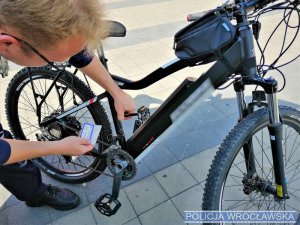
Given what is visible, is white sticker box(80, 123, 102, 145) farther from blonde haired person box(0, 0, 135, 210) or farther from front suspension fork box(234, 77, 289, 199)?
front suspension fork box(234, 77, 289, 199)

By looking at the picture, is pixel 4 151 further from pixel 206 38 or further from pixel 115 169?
pixel 206 38

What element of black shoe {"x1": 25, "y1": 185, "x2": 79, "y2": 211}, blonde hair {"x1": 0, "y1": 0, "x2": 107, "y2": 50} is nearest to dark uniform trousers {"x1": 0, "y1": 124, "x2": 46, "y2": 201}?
black shoe {"x1": 25, "y1": 185, "x2": 79, "y2": 211}

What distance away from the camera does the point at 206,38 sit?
1.21 metres

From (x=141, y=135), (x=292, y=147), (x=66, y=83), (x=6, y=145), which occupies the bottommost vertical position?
(x=292, y=147)

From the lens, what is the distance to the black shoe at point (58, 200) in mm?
1921

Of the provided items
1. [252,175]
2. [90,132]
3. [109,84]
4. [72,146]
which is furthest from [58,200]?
[252,175]

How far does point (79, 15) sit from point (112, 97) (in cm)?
76

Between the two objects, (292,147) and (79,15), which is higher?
(79,15)

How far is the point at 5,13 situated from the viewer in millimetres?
858

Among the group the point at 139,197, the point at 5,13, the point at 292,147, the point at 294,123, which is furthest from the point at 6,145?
the point at 292,147

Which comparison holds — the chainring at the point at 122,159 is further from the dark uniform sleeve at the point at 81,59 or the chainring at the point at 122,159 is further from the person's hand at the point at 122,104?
the dark uniform sleeve at the point at 81,59

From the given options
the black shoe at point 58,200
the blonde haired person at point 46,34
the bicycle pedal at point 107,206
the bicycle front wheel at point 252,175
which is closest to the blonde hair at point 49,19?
the blonde haired person at point 46,34

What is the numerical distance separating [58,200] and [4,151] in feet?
3.05

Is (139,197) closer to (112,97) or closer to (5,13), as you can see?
(112,97)
